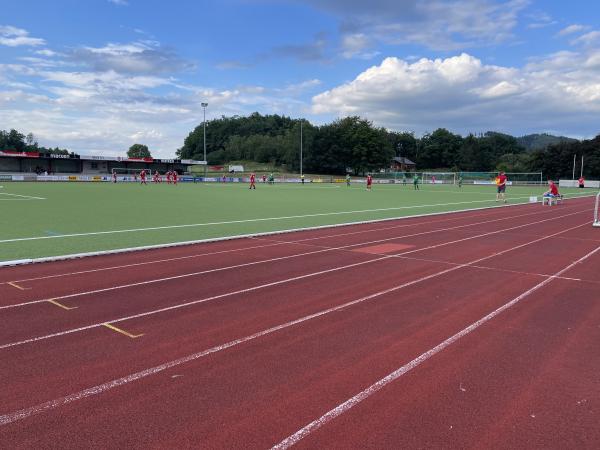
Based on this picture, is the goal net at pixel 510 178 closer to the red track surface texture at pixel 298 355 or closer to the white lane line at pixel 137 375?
the red track surface texture at pixel 298 355

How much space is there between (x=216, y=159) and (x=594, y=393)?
469 ft

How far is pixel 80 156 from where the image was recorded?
75.1m

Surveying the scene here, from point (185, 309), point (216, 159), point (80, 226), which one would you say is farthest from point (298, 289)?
point (216, 159)

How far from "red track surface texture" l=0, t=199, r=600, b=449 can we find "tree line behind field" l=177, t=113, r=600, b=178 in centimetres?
8906

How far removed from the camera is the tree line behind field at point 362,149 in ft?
323

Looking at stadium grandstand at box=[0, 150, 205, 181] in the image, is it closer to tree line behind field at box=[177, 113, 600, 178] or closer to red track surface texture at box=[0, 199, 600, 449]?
tree line behind field at box=[177, 113, 600, 178]

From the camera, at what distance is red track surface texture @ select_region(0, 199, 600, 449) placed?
3523mm

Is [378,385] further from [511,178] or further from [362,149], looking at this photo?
[362,149]

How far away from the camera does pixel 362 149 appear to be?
10425cm

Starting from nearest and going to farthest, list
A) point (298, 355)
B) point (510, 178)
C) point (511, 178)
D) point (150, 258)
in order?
point (298, 355)
point (150, 258)
point (510, 178)
point (511, 178)

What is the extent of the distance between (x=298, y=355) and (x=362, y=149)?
102017 mm

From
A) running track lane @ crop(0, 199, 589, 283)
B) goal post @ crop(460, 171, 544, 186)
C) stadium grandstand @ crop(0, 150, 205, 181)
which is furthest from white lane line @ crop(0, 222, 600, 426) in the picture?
goal post @ crop(460, 171, 544, 186)

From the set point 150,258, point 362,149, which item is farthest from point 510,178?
point 150,258

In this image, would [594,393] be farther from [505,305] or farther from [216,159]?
[216,159]
